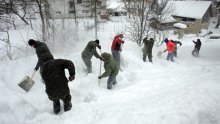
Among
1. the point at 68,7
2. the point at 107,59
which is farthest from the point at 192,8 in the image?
the point at 107,59

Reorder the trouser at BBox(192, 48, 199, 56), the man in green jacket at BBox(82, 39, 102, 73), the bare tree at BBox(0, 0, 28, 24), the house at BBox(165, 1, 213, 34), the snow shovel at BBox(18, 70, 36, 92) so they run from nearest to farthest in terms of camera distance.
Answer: the snow shovel at BBox(18, 70, 36, 92) → the man in green jacket at BBox(82, 39, 102, 73) → the bare tree at BBox(0, 0, 28, 24) → the trouser at BBox(192, 48, 199, 56) → the house at BBox(165, 1, 213, 34)

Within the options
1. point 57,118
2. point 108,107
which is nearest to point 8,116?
point 57,118

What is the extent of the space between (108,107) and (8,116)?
2.37m

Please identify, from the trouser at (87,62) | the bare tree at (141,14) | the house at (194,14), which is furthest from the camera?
the house at (194,14)

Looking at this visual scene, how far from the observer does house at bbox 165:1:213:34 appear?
34.8 metres

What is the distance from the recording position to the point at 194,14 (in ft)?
116

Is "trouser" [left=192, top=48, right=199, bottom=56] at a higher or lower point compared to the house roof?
lower

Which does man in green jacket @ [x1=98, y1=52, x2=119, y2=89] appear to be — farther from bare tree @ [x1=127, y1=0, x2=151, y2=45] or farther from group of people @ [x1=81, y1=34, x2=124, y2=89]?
bare tree @ [x1=127, y1=0, x2=151, y2=45]

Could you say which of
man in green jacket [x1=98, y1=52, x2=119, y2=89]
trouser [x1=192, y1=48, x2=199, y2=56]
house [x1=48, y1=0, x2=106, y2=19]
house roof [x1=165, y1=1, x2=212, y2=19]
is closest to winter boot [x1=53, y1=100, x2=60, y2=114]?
man in green jacket [x1=98, y1=52, x2=119, y2=89]

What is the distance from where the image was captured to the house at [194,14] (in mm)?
34781

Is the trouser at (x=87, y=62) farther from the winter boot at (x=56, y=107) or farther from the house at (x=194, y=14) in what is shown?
the house at (x=194, y=14)

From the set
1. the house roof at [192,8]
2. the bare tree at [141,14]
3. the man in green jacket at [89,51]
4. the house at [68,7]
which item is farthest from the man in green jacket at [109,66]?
the house roof at [192,8]

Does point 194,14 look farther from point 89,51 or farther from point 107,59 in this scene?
point 107,59

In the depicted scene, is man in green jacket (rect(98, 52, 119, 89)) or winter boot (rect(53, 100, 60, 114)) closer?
winter boot (rect(53, 100, 60, 114))
